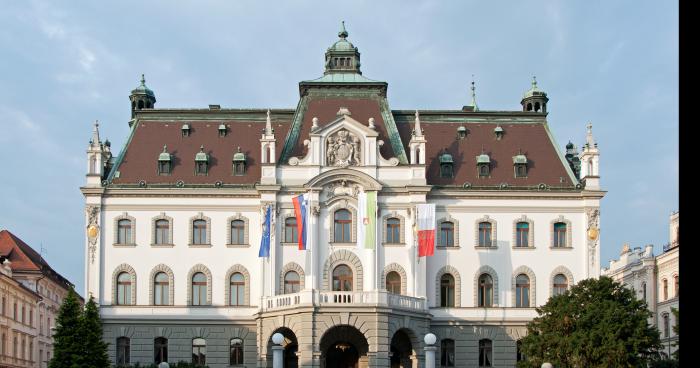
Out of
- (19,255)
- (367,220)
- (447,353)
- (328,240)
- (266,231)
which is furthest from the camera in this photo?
(19,255)

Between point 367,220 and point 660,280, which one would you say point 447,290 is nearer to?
point 367,220

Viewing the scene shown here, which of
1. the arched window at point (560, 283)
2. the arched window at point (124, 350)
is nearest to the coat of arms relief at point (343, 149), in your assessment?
the arched window at point (560, 283)

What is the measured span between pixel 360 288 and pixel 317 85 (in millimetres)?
13850

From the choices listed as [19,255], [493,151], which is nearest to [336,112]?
[493,151]

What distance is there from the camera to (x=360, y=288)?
206 ft

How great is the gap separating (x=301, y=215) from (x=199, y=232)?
7.53 m

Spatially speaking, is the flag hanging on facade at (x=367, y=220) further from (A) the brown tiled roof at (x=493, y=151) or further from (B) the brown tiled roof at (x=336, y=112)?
(A) the brown tiled roof at (x=493, y=151)

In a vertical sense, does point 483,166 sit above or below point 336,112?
below

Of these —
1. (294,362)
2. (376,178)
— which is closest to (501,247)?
(376,178)

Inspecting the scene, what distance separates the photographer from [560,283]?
212 ft

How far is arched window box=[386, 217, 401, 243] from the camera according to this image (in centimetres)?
6406

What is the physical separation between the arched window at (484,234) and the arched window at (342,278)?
8.53 m

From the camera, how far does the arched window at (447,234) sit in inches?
2554

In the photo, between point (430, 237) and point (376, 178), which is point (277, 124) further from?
point (430, 237)
